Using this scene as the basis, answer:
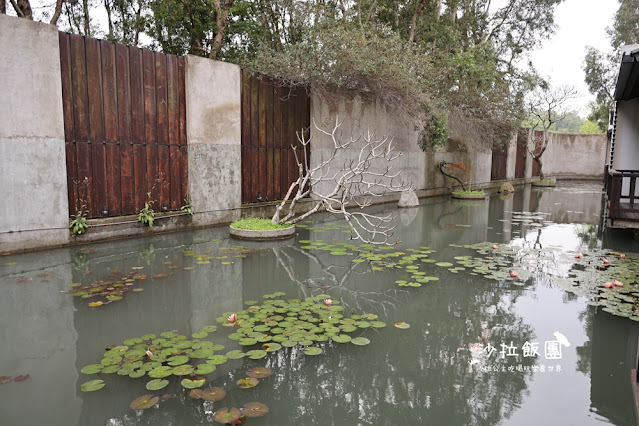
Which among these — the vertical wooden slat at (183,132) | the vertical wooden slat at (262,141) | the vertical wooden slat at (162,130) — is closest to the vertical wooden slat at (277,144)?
the vertical wooden slat at (262,141)

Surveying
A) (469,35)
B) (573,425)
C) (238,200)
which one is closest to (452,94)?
(469,35)

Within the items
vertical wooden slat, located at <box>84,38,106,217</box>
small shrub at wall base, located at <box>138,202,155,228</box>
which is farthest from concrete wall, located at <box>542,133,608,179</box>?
vertical wooden slat, located at <box>84,38,106,217</box>

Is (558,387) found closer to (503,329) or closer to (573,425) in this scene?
(573,425)

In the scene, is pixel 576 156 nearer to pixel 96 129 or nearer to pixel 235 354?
pixel 96 129

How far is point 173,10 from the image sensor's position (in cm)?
1239

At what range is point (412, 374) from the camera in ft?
8.86

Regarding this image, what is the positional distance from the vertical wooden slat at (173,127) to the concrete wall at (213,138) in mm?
171

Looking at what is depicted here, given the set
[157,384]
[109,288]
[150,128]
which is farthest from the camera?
[150,128]

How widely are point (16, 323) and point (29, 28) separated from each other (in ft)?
12.4

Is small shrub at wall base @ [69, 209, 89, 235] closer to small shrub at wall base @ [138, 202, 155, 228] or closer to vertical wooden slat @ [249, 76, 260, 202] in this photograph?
small shrub at wall base @ [138, 202, 155, 228]

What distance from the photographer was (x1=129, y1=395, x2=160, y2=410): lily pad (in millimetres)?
2241

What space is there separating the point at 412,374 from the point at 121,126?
5.48 metres

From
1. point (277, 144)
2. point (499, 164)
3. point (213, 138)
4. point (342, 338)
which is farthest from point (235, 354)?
point (499, 164)

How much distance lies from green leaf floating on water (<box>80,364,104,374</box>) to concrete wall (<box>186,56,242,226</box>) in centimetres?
484
